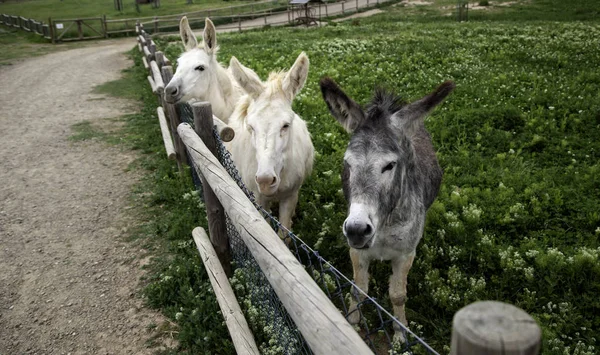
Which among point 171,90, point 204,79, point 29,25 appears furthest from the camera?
point 29,25

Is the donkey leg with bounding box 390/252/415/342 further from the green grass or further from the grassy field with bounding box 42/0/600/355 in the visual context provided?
the green grass

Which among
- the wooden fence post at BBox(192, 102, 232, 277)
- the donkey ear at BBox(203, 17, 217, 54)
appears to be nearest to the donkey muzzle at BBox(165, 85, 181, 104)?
the donkey ear at BBox(203, 17, 217, 54)

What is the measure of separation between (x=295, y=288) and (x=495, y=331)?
1027mm

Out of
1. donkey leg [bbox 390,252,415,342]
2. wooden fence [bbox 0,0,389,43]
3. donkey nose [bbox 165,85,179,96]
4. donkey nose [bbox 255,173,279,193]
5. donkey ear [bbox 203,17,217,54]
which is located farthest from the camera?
wooden fence [bbox 0,0,389,43]

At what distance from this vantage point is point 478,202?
18.6 feet

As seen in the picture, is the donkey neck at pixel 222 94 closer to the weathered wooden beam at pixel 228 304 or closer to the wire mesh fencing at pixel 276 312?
the wire mesh fencing at pixel 276 312

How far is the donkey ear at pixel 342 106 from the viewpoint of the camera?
341cm

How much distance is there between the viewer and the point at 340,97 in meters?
3.47

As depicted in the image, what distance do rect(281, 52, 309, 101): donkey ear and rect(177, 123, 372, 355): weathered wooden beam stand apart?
1887mm

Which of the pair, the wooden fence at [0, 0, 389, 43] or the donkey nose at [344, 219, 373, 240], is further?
the wooden fence at [0, 0, 389, 43]

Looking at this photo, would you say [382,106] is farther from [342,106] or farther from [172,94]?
[172,94]

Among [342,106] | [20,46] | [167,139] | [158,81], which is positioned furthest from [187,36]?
[20,46]

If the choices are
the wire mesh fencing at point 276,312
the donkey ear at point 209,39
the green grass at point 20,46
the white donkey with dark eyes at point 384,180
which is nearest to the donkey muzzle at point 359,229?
the white donkey with dark eyes at point 384,180

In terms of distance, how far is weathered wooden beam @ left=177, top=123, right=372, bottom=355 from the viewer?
155 cm
